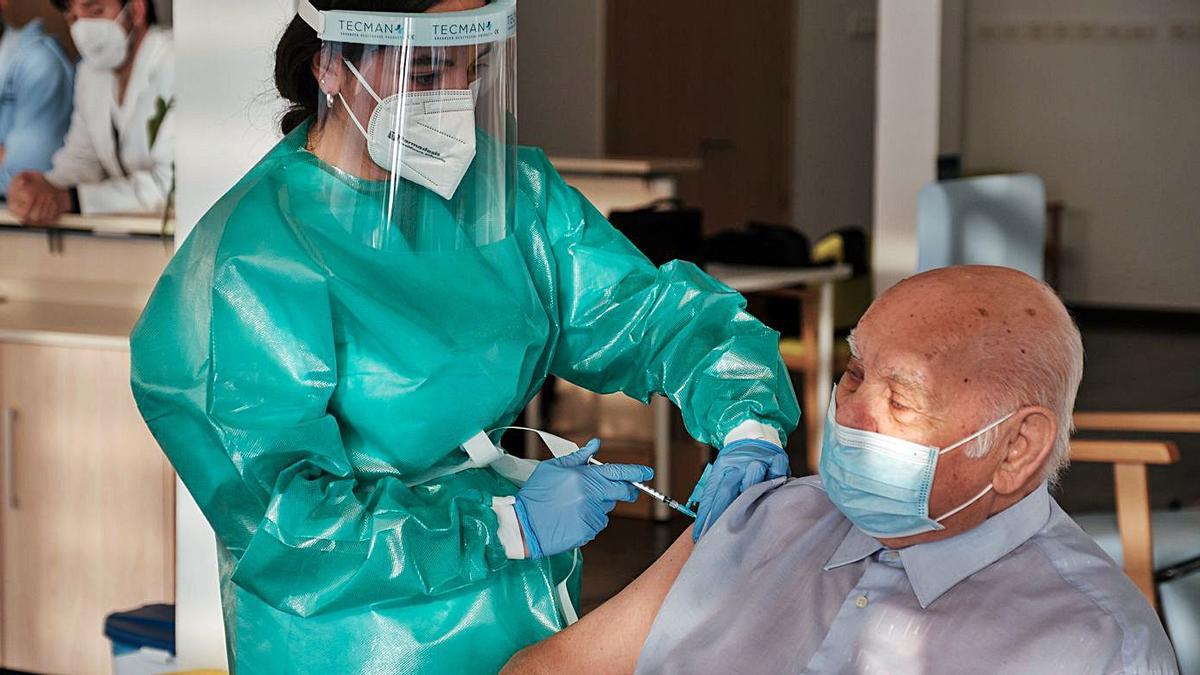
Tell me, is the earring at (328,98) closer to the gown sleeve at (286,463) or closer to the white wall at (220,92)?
the gown sleeve at (286,463)

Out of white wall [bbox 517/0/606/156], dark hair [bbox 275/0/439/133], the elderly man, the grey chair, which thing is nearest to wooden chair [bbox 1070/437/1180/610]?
the grey chair

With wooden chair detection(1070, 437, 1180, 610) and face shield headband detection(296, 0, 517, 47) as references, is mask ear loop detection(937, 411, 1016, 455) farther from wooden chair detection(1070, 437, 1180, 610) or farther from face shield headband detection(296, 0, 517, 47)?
wooden chair detection(1070, 437, 1180, 610)

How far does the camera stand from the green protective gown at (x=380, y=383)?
4.70 feet

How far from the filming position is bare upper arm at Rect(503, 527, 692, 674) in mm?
1525

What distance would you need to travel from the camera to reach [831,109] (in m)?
8.73

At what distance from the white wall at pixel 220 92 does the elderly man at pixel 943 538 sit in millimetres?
980

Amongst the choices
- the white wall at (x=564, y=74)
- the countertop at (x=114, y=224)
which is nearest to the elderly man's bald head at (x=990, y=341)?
the countertop at (x=114, y=224)

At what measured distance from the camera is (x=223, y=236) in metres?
1.50

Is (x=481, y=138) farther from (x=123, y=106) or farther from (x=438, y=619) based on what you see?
(x=123, y=106)

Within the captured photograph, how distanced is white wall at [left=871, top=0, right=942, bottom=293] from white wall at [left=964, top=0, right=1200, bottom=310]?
4449 mm

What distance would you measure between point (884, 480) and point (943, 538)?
3.3 inches

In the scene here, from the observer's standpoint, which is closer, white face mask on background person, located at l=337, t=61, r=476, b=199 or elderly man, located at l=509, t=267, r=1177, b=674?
elderly man, located at l=509, t=267, r=1177, b=674

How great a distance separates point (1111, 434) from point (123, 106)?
3783 mm

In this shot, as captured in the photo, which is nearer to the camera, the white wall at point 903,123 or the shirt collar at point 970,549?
the shirt collar at point 970,549
